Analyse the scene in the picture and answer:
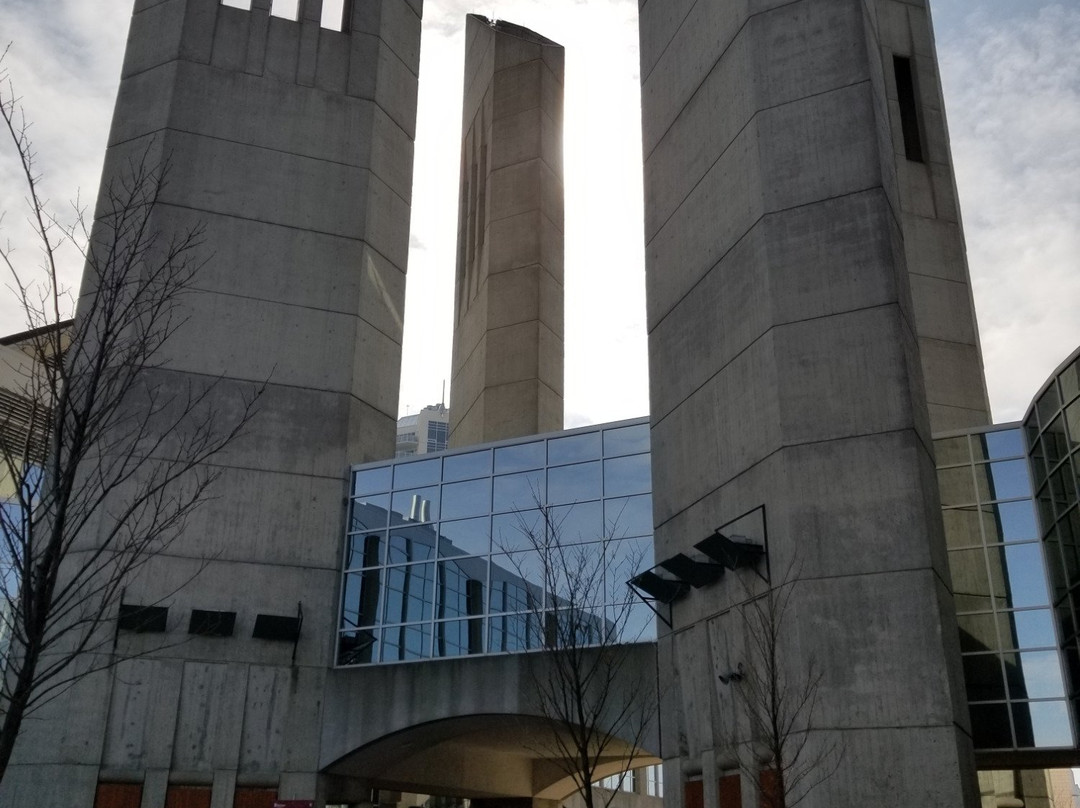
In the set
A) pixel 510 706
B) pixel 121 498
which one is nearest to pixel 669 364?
pixel 510 706

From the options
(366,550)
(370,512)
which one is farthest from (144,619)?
(370,512)

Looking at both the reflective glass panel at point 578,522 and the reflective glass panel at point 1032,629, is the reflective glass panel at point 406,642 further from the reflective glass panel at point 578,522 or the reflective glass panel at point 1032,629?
the reflective glass panel at point 1032,629

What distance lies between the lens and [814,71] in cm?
2242

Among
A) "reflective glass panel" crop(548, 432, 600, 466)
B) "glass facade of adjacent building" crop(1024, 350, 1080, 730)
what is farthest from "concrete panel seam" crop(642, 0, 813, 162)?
"glass facade of adjacent building" crop(1024, 350, 1080, 730)

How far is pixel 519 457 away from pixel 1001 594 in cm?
1119

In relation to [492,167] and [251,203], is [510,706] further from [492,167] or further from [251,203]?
[492,167]

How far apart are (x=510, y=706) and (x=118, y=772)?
8.81 metres

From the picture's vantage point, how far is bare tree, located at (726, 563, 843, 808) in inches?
691

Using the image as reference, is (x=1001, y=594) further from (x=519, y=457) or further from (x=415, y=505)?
(x=415, y=505)

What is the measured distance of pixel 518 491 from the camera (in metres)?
26.5

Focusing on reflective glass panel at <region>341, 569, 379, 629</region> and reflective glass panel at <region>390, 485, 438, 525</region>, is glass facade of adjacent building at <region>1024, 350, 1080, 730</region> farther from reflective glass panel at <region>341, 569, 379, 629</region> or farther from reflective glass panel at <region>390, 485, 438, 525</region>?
reflective glass panel at <region>341, 569, 379, 629</region>

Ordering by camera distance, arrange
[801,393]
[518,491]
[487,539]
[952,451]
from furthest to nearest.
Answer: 1. [518,491]
2. [487,539]
3. [952,451]
4. [801,393]

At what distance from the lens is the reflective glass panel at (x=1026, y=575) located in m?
21.3

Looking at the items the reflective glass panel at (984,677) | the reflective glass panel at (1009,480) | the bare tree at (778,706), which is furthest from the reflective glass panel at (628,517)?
the reflective glass panel at (1009,480)
